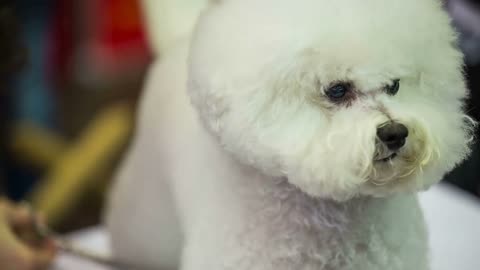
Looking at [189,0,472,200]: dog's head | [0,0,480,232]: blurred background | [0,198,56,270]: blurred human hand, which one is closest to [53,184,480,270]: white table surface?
[0,198,56,270]: blurred human hand

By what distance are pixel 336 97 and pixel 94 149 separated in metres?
0.76

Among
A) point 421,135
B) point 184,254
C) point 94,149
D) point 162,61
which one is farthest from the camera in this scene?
point 94,149

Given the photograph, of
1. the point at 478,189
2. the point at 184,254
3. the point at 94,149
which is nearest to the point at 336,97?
the point at 184,254

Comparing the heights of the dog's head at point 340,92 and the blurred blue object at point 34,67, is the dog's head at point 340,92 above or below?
below

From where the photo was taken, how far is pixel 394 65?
35cm

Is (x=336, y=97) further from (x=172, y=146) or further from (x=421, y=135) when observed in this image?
(x=172, y=146)

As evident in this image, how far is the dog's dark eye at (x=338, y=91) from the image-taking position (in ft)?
1.18

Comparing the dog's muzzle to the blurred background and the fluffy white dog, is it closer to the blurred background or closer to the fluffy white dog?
the fluffy white dog

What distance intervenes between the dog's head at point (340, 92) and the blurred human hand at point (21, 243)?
0.90 ft

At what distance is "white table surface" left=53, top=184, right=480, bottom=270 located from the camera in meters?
0.53

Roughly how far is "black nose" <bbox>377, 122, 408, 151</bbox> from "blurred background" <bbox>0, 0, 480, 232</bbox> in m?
0.77

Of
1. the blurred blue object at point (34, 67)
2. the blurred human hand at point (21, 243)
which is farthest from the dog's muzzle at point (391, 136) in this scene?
the blurred blue object at point (34, 67)

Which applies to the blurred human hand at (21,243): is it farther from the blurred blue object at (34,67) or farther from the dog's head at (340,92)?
the blurred blue object at (34,67)

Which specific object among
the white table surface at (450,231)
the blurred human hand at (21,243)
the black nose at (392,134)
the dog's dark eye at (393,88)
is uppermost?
the white table surface at (450,231)
